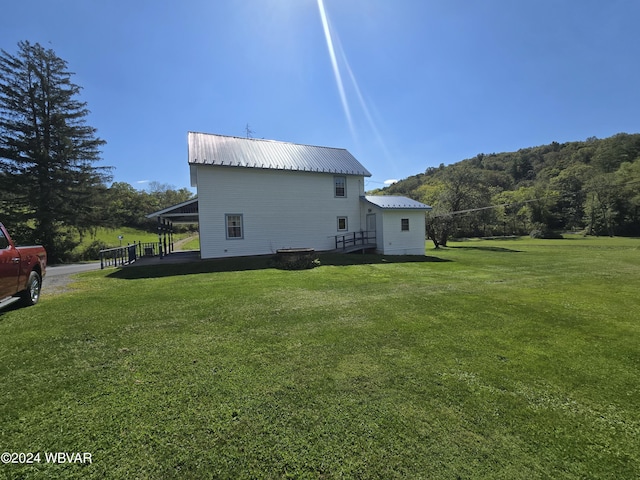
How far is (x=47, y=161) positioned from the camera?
72.8 feet

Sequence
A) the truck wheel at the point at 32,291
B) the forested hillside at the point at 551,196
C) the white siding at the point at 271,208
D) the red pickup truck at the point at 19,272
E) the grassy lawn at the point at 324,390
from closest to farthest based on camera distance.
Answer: the grassy lawn at the point at 324,390 < the red pickup truck at the point at 19,272 < the truck wheel at the point at 32,291 < the white siding at the point at 271,208 < the forested hillside at the point at 551,196

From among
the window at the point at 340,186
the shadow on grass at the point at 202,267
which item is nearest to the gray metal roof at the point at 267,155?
the window at the point at 340,186

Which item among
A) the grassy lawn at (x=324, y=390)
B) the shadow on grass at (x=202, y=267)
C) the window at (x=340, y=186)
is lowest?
the grassy lawn at (x=324, y=390)

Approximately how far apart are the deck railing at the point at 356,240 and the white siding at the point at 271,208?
502mm

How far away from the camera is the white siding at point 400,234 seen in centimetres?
1895

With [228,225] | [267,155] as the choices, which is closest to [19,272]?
[228,225]

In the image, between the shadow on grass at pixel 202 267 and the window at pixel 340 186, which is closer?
the shadow on grass at pixel 202 267

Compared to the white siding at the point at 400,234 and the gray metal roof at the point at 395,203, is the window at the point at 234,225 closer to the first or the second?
the gray metal roof at the point at 395,203

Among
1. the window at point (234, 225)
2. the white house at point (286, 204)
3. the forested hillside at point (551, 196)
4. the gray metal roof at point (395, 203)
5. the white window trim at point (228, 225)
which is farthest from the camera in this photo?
the forested hillside at point (551, 196)

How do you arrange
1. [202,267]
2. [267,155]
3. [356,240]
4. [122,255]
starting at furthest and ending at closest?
[356,240]
[267,155]
[122,255]
[202,267]

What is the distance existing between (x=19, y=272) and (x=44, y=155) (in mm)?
22865

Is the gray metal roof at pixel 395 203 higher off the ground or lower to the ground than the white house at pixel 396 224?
higher

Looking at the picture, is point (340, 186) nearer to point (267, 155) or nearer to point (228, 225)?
point (267, 155)

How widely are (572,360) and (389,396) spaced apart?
2.77 m
